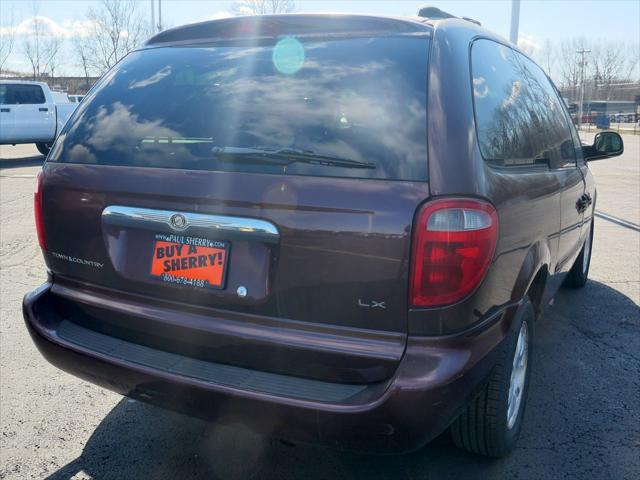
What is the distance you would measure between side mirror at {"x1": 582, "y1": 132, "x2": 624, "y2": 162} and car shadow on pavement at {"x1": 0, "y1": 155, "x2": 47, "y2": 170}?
14029 millimetres

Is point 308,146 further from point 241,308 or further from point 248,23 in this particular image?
point 248,23

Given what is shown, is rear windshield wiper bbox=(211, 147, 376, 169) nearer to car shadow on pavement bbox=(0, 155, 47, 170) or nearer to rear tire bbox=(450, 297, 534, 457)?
rear tire bbox=(450, 297, 534, 457)

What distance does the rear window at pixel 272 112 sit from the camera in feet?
6.75

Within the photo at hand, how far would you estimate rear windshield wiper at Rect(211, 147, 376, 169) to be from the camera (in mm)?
2033

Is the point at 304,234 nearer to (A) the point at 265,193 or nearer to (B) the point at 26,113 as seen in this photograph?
(A) the point at 265,193

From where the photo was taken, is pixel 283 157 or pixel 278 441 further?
pixel 278 441

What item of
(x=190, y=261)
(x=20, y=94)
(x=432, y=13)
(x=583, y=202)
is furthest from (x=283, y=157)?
(x=20, y=94)

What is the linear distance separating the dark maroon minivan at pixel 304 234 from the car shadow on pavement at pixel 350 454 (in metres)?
0.21

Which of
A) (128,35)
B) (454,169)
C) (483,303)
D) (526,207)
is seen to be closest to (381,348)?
(483,303)

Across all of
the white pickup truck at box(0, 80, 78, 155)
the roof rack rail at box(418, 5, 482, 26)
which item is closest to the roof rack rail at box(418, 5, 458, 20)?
the roof rack rail at box(418, 5, 482, 26)

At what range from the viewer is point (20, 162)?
1636cm

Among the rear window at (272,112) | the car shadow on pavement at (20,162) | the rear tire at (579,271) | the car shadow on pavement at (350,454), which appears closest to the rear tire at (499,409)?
the car shadow on pavement at (350,454)

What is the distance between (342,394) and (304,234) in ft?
1.80

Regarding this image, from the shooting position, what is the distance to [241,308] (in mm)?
2174
